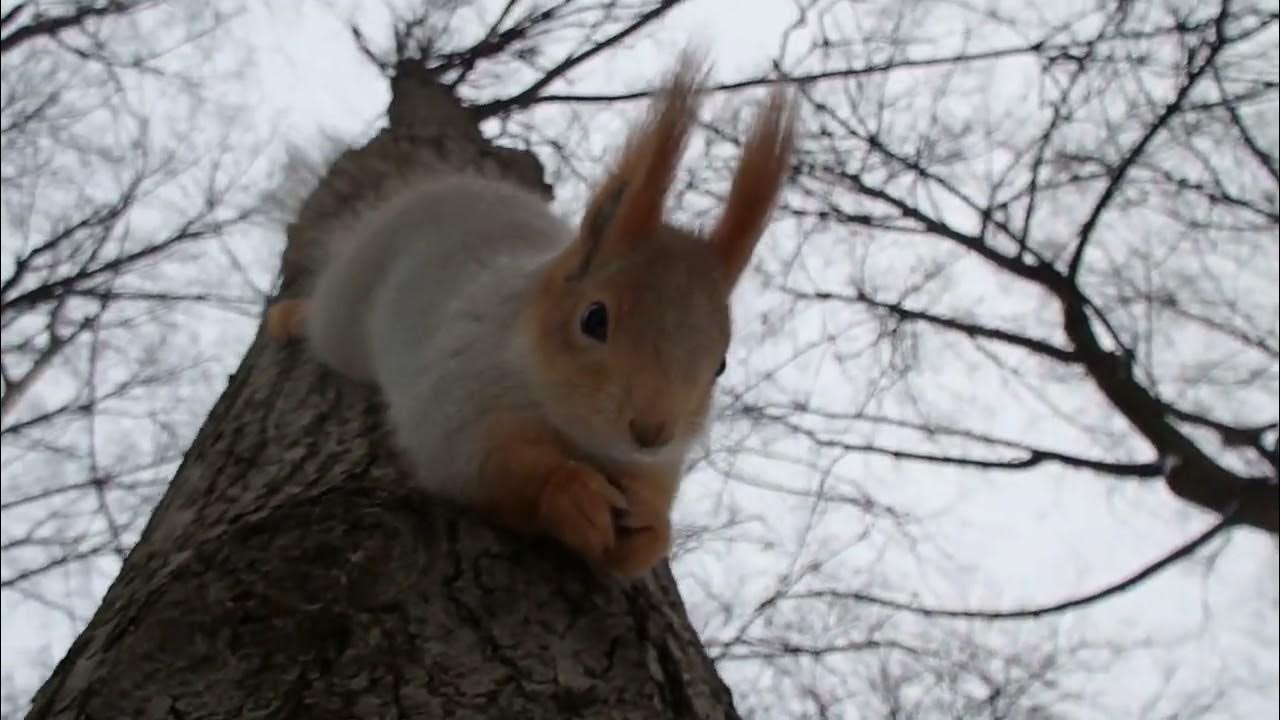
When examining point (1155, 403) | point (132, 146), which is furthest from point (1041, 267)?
point (132, 146)

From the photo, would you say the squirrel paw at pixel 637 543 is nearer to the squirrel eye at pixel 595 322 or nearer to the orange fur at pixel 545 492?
the orange fur at pixel 545 492

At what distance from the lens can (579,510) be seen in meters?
1.19

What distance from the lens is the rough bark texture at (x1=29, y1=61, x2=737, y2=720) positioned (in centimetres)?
100

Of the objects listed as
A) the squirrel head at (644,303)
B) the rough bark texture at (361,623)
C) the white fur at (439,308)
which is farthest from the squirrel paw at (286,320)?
the squirrel head at (644,303)

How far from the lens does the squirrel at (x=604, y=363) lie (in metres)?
1.20

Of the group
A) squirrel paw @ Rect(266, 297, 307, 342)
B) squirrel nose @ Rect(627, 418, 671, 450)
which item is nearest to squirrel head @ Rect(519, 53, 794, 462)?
squirrel nose @ Rect(627, 418, 671, 450)

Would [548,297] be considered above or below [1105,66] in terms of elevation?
below

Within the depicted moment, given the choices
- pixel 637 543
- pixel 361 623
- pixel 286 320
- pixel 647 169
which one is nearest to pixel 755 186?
pixel 647 169

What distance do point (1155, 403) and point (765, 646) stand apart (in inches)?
41.3

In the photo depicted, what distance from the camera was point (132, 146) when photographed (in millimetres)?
3326

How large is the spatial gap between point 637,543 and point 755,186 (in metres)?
0.40

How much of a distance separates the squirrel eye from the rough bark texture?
0.22m

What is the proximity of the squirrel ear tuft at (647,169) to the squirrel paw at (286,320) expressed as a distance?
87cm

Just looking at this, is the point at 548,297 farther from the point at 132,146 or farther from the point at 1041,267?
the point at 132,146
